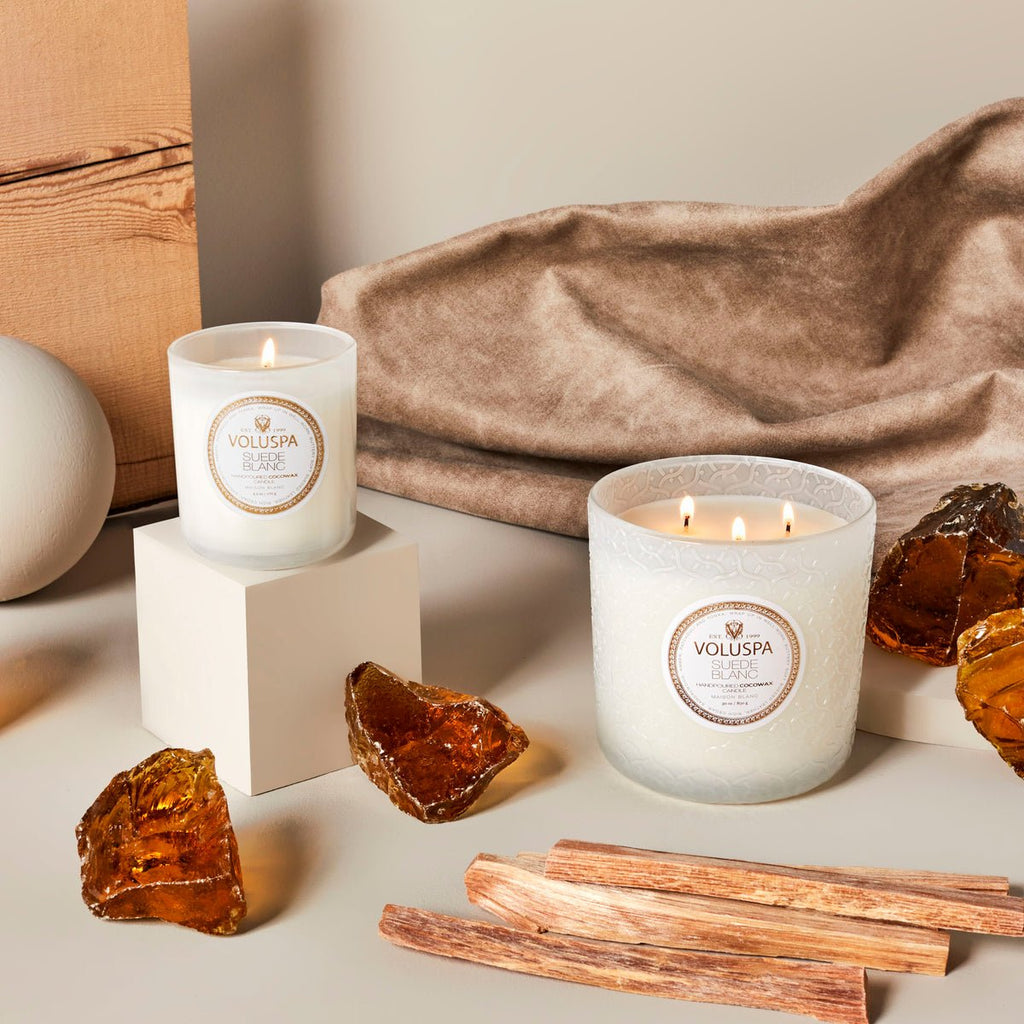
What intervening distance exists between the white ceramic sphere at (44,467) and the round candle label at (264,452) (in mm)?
282

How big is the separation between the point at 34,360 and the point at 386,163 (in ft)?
2.02

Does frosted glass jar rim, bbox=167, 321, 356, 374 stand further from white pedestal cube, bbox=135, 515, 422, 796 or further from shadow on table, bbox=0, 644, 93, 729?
shadow on table, bbox=0, 644, 93, 729

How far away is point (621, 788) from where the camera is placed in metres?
0.85

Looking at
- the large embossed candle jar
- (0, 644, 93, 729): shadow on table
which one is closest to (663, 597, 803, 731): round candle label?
the large embossed candle jar

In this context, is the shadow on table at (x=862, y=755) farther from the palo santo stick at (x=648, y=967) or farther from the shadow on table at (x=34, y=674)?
the shadow on table at (x=34, y=674)

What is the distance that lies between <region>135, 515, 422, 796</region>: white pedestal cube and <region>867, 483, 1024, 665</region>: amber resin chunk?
1.01 feet

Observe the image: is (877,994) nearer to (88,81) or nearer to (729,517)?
(729,517)

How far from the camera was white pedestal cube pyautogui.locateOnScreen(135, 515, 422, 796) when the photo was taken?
0.83 meters

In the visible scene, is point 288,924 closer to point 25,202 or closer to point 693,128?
point 25,202

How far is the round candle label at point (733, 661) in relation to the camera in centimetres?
76

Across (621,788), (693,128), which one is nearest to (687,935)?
(621,788)

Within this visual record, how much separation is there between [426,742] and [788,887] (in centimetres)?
23

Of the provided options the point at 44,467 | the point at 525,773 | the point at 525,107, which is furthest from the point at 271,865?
the point at 525,107

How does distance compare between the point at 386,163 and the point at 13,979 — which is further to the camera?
the point at 386,163
